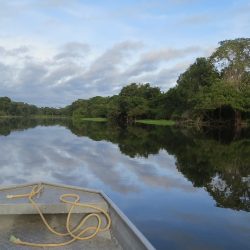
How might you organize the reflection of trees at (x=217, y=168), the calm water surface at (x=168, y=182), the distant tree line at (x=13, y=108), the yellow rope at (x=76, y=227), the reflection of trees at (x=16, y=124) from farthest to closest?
the distant tree line at (x=13, y=108)
the reflection of trees at (x=16, y=124)
the reflection of trees at (x=217, y=168)
the calm water surface at (x=168, y=182)
the yellow rope at (x=76, y=227)

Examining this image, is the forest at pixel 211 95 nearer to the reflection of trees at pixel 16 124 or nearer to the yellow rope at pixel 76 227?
the reflection of trees at pixel 16 124

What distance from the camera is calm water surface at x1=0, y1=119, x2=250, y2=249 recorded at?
799 centimetres

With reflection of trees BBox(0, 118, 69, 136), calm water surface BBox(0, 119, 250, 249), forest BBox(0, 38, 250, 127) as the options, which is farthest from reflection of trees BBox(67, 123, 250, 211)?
forest BBox(0, 38, 250, 127)

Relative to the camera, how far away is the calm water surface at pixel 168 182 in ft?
26.2

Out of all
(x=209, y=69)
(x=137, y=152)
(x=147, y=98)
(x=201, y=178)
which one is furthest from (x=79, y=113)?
(x=201, y=178)

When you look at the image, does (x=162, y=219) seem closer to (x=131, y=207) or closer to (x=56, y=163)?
(x=131, y=207)

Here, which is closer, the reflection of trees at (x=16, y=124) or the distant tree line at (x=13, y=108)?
the reflection of trees at (x=16, y=124)

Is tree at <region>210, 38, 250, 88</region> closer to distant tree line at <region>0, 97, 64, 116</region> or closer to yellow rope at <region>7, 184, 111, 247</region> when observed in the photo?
yellow rope at <region>7, 184, 111, 247</region>

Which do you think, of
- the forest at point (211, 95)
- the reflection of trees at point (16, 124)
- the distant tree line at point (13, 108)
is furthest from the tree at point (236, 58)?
the distant tree line at point (13, 108)

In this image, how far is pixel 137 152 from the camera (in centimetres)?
2303

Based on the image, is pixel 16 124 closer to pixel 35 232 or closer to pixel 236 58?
pixel 236 58

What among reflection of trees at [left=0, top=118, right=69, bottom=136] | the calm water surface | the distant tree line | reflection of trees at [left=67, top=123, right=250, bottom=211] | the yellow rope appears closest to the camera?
the yellow rope

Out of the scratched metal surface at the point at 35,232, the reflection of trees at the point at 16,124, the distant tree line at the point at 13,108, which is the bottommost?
the reflection of trees at the point at 16,124

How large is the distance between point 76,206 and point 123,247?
1334 millimetres
